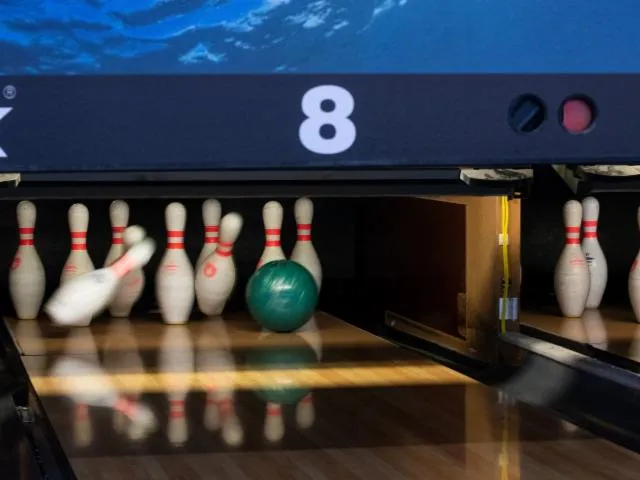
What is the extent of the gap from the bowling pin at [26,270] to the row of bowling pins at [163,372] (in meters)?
0.09

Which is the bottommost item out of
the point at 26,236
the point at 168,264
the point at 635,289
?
the point at 635,289

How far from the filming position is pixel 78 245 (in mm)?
4395

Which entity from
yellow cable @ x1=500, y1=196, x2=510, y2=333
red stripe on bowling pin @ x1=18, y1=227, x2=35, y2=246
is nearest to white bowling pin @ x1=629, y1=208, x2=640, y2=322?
yellow cable @ x1=500, y1=196, x2=510, y2=333

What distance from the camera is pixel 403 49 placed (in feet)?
4.03

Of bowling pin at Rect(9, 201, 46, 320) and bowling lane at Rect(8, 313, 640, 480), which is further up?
bowling pin at Rect(9, 201, 46, 320)

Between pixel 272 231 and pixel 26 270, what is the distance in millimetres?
903

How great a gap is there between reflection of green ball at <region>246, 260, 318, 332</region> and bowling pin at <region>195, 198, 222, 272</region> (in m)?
0.36

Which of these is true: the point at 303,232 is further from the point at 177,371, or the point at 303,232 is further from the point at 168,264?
the point at 177,371

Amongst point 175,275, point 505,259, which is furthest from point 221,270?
point 505,259

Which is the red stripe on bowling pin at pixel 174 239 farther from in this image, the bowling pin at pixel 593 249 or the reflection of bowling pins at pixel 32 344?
the bowling pin at pixel 593 249

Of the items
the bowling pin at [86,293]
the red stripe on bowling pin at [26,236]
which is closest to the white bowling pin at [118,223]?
the red stripe on bowling pin at [26,236]

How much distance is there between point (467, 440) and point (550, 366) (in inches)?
38.8

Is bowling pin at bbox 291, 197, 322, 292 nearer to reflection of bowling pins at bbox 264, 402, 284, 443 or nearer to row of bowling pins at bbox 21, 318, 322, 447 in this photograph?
row of bowling pins at bbox 21, 318, 322, 447

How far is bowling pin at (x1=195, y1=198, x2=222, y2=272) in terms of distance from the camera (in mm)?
4504
